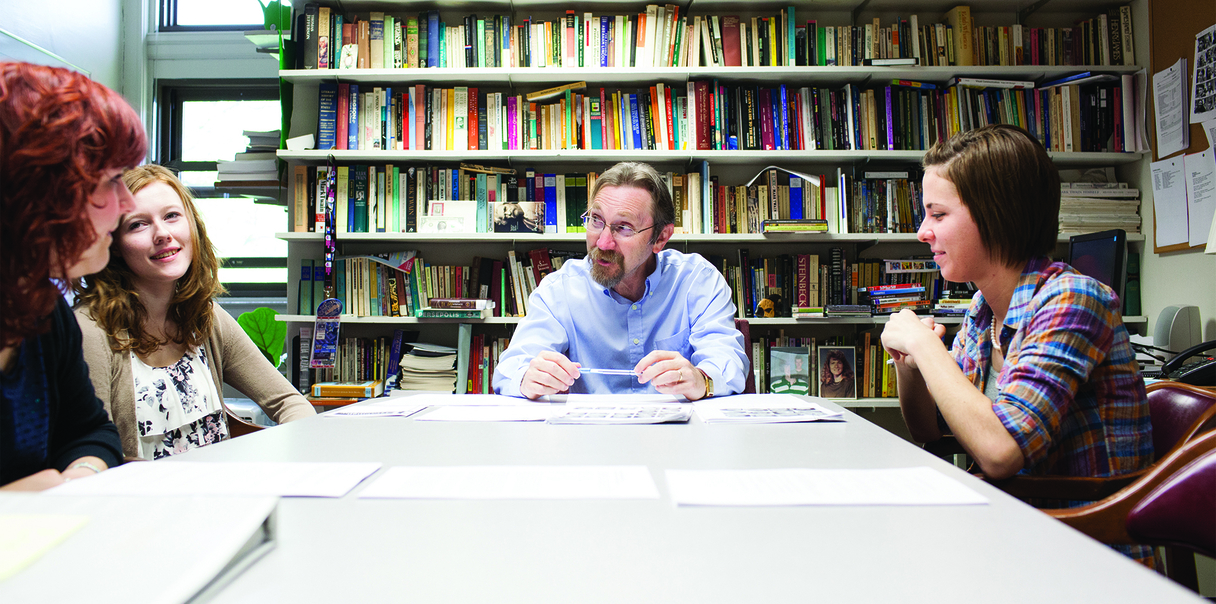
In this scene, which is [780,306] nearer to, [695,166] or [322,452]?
[695,166]

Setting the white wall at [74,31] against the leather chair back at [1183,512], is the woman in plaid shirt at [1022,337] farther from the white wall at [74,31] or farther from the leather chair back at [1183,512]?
the white wall at [74,31]

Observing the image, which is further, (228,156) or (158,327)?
(228,156)

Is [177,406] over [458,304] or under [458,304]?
under

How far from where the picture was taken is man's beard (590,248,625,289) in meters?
1.82

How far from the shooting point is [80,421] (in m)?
0.89

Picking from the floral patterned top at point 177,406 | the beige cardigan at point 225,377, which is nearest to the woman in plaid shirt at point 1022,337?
the beige cardigan at point 225,377

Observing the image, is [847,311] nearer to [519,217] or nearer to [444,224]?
[519,217]

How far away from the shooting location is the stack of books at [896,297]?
9.62 ft

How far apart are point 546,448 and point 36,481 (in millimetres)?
588

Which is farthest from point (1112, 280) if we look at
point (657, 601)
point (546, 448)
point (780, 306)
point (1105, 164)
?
point (657, 601)

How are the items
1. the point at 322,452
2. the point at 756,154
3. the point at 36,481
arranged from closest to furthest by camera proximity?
the point at 36,481, the point at 322,452, the point at 756,154

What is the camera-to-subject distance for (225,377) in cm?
155

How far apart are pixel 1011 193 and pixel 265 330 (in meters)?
3.00

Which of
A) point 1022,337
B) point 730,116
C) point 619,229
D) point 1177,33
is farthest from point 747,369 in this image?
point 1177,33
